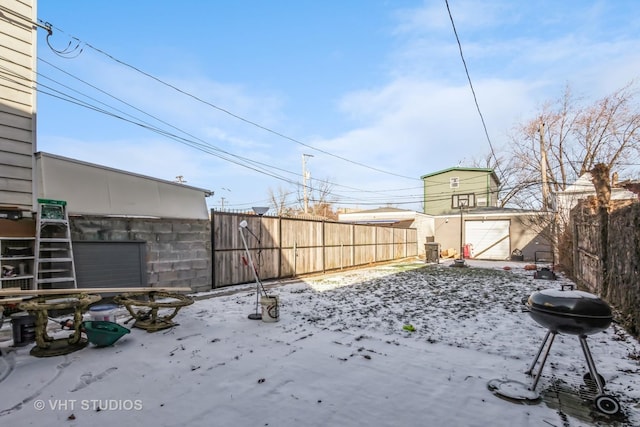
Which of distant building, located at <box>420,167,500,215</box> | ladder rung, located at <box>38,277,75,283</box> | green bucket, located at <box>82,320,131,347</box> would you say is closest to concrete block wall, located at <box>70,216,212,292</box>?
ladder rung, located at <box>38,277,75,283</box>

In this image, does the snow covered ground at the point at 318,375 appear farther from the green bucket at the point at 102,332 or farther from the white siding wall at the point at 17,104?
the white siding wall at the point at 17,104

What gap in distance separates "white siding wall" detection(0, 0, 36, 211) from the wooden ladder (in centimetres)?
37

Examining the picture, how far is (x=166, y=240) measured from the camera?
270 inches

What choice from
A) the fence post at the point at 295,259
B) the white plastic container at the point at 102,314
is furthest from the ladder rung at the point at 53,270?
the fence post at the point at 295,259

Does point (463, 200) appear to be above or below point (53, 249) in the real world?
above

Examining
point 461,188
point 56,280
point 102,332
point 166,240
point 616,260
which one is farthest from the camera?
point 461,188

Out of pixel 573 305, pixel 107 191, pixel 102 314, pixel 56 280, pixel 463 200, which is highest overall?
pixel 463 200

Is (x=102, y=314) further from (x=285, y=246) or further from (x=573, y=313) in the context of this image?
(x=285, y=246)

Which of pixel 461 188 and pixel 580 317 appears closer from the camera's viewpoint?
pixel 580 317

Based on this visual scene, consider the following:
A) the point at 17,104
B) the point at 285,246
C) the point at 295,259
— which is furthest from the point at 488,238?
the point at 17,104

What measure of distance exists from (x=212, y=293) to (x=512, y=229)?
1806 cm

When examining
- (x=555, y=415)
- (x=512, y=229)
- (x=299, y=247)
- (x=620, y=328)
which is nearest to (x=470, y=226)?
(x=512, y=229)

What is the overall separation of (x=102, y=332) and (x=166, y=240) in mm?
3360

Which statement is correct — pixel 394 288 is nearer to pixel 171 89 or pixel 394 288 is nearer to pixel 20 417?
pixel 20 417
